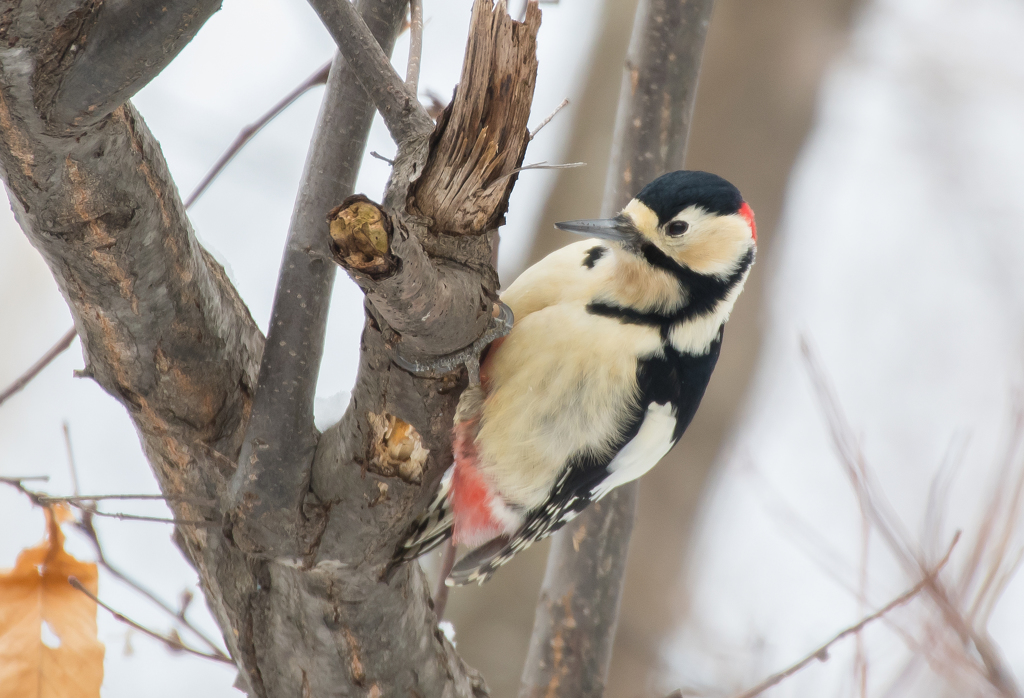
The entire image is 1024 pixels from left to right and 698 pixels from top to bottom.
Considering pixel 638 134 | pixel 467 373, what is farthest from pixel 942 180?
pixel 467 373

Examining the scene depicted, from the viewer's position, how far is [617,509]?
2131 millimetres

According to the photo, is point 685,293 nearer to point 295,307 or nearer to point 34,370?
point 295,307

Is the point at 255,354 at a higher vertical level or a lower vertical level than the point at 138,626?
higher

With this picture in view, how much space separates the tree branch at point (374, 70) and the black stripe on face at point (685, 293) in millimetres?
685

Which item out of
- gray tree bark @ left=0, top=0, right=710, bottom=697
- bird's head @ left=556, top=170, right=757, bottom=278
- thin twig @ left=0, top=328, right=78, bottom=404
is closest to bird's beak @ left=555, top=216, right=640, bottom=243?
bird's head @ left=556, top=170, right=757, bottom=278

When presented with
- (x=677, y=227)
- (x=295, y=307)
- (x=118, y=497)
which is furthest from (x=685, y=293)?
(x=118, y=497)

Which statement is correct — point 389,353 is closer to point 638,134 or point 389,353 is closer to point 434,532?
point 434,532

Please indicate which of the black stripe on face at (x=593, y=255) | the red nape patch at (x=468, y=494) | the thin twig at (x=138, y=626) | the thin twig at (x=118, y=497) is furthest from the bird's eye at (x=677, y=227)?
the thin twig at (x=138, y=626)

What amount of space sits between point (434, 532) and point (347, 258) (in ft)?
3.02

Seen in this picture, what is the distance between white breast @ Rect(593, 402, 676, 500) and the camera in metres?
1.85

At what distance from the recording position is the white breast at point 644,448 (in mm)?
1846

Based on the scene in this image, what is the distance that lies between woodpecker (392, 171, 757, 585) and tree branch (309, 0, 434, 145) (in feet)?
1.86

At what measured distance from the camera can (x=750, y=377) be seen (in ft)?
11.4

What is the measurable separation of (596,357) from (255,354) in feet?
2.17
